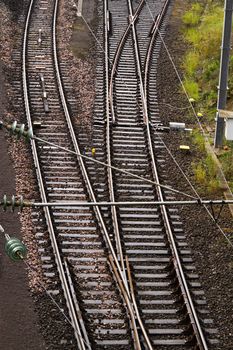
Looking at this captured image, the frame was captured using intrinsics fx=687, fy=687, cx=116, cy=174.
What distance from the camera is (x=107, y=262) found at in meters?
13.4

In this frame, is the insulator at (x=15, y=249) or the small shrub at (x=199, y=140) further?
the small shrub at (x=199, y=140)

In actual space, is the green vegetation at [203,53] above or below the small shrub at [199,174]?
above

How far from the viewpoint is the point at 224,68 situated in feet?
56.8

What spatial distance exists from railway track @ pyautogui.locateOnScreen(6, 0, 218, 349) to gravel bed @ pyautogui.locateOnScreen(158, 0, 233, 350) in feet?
0.67

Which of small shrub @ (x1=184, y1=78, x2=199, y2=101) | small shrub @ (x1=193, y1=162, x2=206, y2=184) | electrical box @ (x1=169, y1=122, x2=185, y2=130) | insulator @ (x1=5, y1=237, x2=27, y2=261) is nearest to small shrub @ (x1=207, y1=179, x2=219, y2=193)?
small shrub @ (x1=193, y1=162, x2=206, y2=184)

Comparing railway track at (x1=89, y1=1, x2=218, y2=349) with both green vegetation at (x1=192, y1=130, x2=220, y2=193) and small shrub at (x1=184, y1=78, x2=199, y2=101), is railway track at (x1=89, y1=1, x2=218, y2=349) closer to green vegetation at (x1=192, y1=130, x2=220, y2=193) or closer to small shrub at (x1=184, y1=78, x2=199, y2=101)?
green vegetation at (x1=192, y1=130, x2=220, y2=193)

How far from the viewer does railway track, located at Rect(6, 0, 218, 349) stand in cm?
1191

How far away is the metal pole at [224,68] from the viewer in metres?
16.4

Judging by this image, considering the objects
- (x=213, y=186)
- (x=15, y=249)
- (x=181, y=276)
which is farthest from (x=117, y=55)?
(x=15, y=249)

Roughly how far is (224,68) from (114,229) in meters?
5.57

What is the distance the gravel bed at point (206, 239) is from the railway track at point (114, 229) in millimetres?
204

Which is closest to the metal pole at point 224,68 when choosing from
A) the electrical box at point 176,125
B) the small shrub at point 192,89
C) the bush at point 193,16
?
the electrical box at point 176,125

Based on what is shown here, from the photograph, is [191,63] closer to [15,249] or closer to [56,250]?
[56,250]

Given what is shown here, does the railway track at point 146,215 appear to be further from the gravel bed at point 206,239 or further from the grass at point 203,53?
the grass at point 203,53
